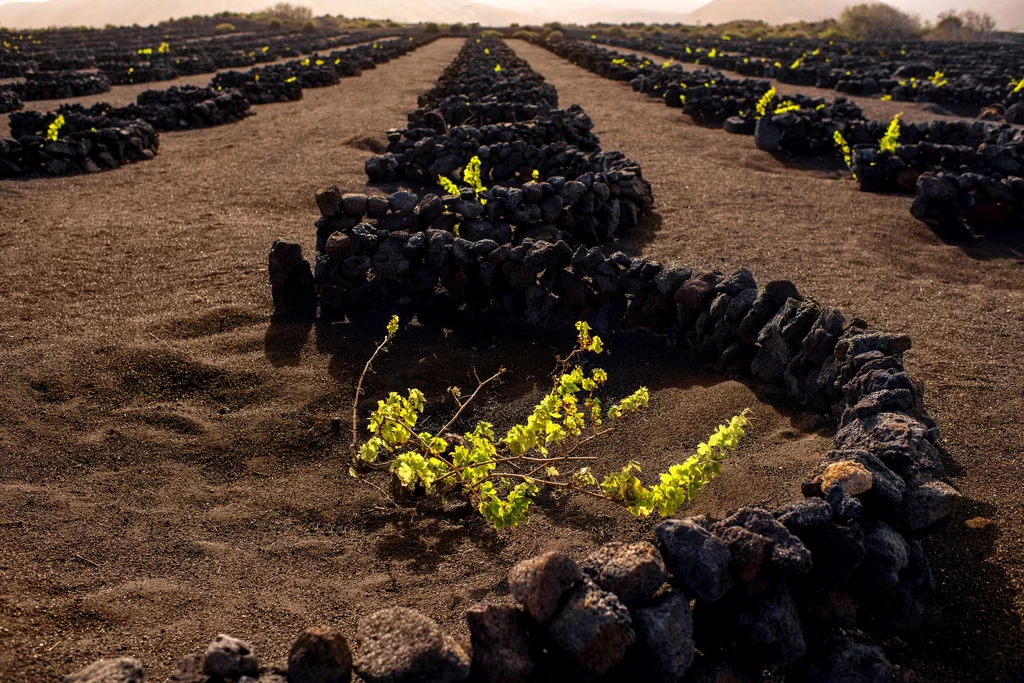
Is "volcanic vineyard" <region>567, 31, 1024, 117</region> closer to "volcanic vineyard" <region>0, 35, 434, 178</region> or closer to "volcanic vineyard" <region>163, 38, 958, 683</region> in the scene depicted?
"volcanic vineyard" <region>163, 38, 958, 683</region>

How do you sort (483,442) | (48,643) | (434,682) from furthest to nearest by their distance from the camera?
(483,442) < (48,643) < (434,682)

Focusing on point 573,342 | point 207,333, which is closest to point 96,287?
point 207,333

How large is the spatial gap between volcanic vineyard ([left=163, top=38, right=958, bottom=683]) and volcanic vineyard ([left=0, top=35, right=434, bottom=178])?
24.7ft

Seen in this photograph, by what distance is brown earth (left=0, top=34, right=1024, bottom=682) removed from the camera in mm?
3439

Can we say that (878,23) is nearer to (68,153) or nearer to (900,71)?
(900,71)

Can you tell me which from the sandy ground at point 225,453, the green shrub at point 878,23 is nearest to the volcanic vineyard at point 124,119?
the sandy ground at point 225,453

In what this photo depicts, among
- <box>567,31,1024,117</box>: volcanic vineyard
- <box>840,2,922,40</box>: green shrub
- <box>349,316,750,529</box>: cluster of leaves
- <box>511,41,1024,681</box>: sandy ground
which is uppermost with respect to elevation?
<box>840,2,922,40</box>: green shrub

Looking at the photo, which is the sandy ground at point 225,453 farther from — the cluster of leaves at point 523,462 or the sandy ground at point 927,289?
the sandy ground at point 927,289

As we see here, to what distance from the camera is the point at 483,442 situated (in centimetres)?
391

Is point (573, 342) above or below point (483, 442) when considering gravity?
below

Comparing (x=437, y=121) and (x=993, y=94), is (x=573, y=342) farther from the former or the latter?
(x=993, y=94)

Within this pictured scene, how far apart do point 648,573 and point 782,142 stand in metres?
12.7

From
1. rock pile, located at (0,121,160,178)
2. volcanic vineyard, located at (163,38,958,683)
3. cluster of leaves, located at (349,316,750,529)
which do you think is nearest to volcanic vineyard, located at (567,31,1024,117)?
volcanic vineyard, located at (163,38,958,683)

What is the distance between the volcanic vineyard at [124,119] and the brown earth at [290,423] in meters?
2.21
